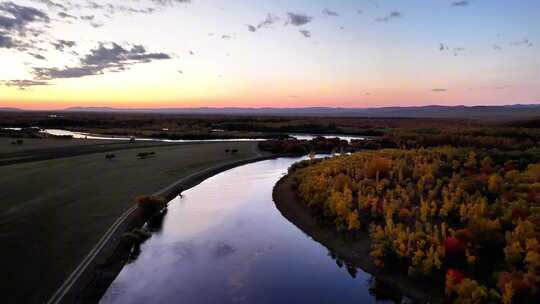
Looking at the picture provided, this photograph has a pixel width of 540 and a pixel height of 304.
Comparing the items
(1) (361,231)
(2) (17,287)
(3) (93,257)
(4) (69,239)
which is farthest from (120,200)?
(1) (361,231)

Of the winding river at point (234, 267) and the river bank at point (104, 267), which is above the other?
the river bank at point (104, 267)

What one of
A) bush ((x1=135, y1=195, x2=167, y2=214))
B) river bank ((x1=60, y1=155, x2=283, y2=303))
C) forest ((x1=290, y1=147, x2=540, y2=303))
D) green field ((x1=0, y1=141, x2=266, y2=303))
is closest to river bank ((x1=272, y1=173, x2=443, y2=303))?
forest ((x1=290, y1=147, x2=540, y2=303))

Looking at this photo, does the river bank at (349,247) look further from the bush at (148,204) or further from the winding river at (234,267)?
the bush at (148,204)

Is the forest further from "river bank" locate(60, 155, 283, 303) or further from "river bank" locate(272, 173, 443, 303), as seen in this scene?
"river bank" locate(60, 155, 283, 303)

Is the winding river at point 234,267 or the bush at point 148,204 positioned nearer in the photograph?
the winding river at point 234,267

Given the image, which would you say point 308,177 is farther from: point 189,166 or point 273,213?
point 189,166

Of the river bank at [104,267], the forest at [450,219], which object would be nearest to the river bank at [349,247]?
the forest at [450,219]
